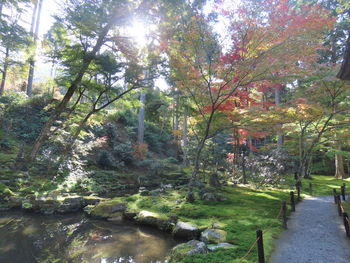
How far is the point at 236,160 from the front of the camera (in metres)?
14.8

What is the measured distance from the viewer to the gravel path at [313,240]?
415 centimetres

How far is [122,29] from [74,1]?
2.68 metres

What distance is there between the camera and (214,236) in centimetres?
513

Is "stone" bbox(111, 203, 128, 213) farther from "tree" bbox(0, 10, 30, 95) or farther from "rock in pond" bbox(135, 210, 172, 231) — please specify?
"tree" bbox(0, 10, 30, 95)

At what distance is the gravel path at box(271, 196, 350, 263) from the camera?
415 cm

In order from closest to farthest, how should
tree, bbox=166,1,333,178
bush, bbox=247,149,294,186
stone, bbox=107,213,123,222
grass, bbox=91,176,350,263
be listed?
grass, bbox=91,176,350,263
tree, bbox=166,1,333,178
stone, bbox=107,213,123,222
bush, bbox=247,149,294,186

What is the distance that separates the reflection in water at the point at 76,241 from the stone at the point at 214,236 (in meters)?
0.98

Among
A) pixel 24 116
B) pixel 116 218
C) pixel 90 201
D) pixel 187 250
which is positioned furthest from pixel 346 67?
pixel 24 116

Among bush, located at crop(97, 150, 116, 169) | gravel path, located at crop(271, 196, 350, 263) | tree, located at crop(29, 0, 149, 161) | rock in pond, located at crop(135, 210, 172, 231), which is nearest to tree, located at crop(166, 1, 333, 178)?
tree, located at crop(29, 0, 149, 161)

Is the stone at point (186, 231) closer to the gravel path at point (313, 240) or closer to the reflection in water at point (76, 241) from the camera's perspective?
the reflection in water at point (76, 241)

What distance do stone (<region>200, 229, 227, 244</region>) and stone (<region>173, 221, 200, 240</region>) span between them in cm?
38

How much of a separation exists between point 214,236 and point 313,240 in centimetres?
226

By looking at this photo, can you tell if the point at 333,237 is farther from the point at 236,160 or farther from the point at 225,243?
the point at 236,160

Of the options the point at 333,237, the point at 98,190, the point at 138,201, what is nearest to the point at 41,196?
the point at 98,190
